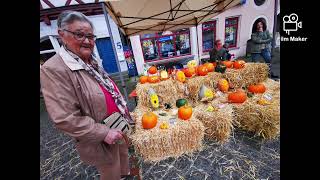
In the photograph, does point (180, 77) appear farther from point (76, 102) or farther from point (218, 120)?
point (76, 102)

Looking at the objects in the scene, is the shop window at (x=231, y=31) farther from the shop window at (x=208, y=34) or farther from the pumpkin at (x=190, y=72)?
the pumpkin at (x=190, y=72)

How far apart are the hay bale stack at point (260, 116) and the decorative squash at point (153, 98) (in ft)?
5.21

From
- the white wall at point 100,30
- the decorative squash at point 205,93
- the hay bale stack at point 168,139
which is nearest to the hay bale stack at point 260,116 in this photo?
the decorative squash at point 205,93

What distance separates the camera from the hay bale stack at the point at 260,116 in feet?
9.93

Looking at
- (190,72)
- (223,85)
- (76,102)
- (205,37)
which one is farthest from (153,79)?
(205,37)

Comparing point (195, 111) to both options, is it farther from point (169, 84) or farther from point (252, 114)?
point (252, 114)

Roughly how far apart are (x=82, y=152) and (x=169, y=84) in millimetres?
2314

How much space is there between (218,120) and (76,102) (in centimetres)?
248

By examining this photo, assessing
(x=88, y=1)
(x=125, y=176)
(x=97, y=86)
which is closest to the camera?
(x=97, y=86)

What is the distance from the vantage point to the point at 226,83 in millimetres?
3910

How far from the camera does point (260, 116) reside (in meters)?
3.14
